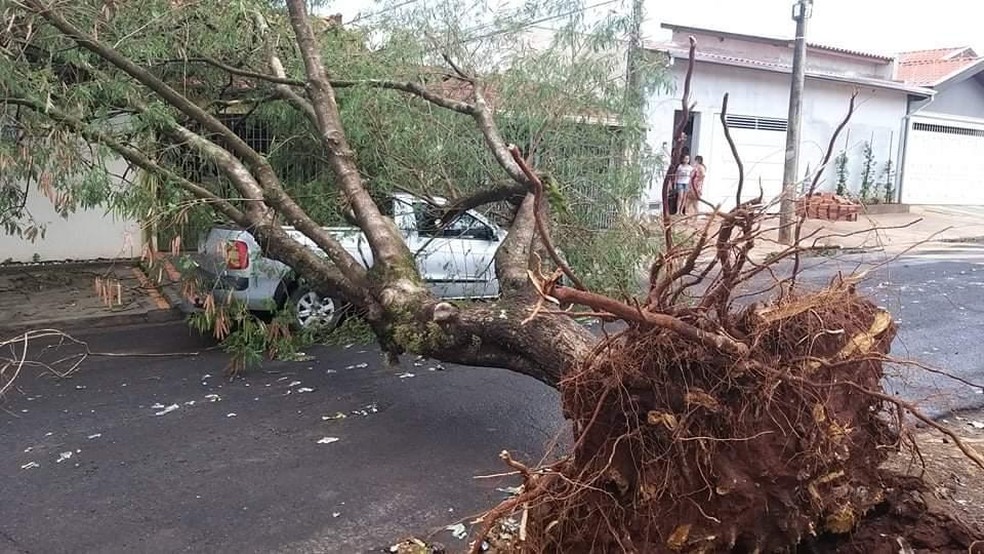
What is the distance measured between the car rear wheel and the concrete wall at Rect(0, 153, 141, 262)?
15.2 ft

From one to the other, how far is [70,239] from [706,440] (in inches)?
458

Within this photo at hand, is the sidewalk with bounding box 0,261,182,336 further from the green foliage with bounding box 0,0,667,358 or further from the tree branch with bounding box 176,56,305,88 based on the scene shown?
the tree branch with bounding box 176,56,305,88

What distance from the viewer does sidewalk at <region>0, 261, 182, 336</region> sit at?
911 cm

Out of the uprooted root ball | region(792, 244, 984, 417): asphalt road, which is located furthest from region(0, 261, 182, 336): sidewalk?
region(792, 244, 984, 417): asphalt road

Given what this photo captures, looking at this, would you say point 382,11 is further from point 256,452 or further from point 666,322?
point 666,322

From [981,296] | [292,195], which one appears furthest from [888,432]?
[981,296]

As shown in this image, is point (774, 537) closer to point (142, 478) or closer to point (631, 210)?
point (142, 478)

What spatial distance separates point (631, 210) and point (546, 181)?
174 cm

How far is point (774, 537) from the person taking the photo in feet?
10.9

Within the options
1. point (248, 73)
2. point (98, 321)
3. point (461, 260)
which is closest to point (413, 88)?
point (248, 73)

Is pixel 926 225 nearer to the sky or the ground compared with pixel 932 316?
nearer to the sky

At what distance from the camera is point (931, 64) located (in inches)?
1019

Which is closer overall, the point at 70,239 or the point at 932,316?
the point at 932,316

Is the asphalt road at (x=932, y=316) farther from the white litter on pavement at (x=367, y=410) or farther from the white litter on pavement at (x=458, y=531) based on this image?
the white litter on pavement at (x=367, y=410)
